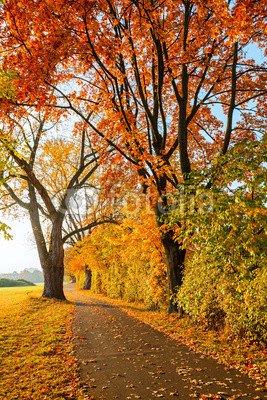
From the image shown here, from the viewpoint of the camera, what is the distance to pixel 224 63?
9.00m

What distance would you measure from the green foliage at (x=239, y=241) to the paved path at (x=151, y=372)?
1.13 meters

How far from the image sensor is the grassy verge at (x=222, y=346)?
4.45 meters

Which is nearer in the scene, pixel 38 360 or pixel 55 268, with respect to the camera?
pixel 38 360

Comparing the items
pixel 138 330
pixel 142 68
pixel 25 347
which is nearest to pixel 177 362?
pixel 138 330

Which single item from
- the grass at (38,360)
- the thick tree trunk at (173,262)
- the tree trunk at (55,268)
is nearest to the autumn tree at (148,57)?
the thick tree trunk at (173,262)

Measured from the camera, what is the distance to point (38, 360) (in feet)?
17.4

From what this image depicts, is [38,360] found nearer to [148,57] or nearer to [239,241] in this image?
[239,241]

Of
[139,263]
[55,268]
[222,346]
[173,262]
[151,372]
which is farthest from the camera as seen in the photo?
[55,268]

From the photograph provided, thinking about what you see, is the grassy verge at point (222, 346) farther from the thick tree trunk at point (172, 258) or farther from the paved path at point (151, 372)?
the thick tree trunk at point (172, 258)

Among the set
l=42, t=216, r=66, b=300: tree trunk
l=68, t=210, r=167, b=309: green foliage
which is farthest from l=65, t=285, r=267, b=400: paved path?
l=42, t=216, r=66, b=300: tree trunk

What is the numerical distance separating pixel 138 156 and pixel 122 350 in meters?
5.46

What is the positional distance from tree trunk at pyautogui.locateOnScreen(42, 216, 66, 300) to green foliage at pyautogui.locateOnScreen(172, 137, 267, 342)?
1122 cm

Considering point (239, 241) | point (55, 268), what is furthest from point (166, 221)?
point (55, 268)

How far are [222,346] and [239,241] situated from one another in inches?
86.6
